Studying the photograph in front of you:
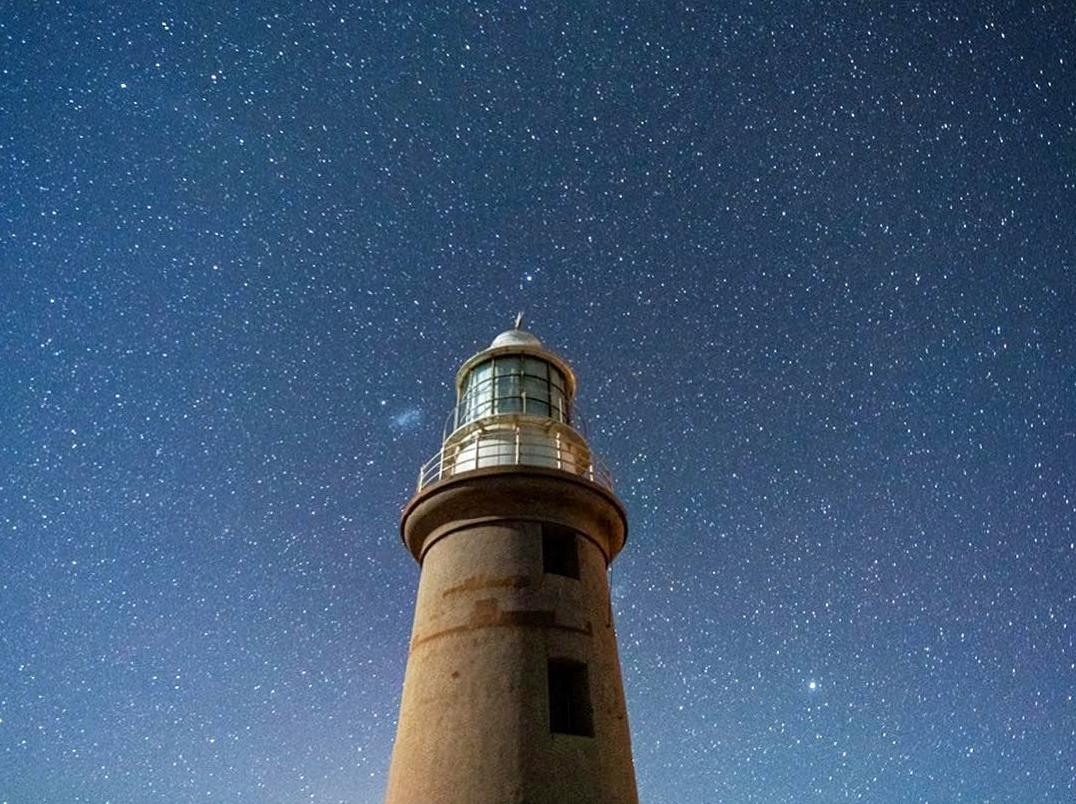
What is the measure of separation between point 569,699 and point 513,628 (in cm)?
105

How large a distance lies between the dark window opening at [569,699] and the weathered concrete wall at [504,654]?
9cm

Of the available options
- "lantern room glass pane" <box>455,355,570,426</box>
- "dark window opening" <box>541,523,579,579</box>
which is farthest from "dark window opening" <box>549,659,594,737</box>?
"lantern room glass pane" <box>455,355,570,426</box>

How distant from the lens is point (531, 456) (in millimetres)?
11141

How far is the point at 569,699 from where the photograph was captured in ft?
30.4

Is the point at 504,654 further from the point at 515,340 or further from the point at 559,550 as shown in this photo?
the point at 515,340

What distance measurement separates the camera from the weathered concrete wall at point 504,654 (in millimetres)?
8328

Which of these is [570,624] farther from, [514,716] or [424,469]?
[424,469]

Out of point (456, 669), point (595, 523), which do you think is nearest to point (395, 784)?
point (456, 669)

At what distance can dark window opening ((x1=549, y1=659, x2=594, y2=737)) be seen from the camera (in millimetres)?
8953

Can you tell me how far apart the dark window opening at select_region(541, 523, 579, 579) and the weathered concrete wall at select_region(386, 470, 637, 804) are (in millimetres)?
110

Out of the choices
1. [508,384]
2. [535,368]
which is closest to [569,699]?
[508,384]

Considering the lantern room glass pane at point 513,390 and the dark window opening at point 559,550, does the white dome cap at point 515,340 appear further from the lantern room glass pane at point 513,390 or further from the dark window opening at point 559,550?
the dark window opening at point 559,550

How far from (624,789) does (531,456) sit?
438 centimetres

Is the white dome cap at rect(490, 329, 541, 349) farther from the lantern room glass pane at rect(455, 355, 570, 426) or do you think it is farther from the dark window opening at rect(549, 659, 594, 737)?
the dark window opening at rect(549, 659, 594, 737)
